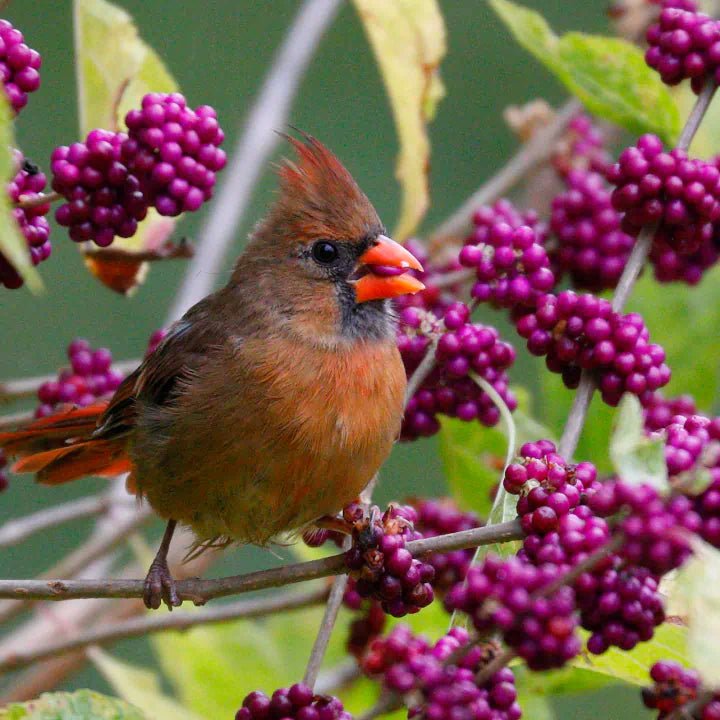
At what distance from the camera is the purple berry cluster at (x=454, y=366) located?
2371 mm

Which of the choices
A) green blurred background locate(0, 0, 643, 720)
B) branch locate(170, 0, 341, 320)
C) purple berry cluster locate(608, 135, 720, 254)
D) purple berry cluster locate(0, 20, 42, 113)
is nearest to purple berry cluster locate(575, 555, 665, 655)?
purple berry cluster locate(608, 135, 720, 254)

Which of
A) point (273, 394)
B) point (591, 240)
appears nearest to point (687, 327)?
point (591, 240)

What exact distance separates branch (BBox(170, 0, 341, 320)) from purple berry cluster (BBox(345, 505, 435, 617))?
1336mm

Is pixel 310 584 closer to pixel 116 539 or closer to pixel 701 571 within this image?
pixel 116 539

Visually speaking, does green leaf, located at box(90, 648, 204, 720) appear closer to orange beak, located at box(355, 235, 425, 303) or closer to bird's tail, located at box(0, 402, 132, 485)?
bird's tail, located at box(0, 402, 132, 485)

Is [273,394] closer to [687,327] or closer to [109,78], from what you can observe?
[109,78]

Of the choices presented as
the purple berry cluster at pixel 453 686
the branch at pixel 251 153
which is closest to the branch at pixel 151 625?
the purple berry cluster at pixel 453 686

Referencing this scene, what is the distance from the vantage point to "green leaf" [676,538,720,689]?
1.27 m

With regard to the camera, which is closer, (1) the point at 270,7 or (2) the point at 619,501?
(2) the point at 619,501

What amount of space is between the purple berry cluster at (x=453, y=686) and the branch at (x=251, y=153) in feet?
5.82

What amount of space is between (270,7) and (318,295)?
180 inches

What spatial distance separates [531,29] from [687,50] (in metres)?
0.35

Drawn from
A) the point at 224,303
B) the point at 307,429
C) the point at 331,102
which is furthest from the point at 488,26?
the point at 307,429

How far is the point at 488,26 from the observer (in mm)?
6871
